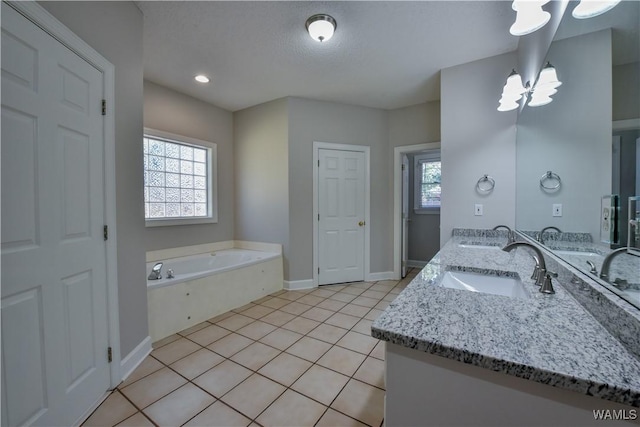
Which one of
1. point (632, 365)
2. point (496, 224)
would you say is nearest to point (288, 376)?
point (632, 365)

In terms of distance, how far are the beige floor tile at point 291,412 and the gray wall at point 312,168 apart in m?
1.99

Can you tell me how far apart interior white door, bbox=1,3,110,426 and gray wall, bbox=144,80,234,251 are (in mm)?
1439

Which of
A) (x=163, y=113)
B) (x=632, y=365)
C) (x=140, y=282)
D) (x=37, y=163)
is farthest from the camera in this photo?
(x=163, y=113)

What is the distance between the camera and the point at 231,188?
3.94 m

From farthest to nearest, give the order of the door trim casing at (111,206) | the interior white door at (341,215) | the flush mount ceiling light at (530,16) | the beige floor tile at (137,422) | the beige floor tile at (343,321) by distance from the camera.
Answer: the interior white door at (341,215), the beige floor tile at (343,321), the door trim casing at (111,206), the beige floor tile at (137,422), the flush mount ceiling light at (530,16)

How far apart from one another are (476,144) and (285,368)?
2.59 meters

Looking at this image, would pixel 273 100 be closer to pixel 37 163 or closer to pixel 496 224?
pixel 37 163

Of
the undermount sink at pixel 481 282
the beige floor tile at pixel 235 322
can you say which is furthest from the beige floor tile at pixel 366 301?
the undermount sink at pixel 481 282

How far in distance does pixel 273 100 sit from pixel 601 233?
3.47 metres

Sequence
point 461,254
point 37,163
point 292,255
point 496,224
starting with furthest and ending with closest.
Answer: point 292,255
point 496,224
point 461,254
point 37,163

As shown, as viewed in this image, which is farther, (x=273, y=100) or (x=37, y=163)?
(x=273, y=100)

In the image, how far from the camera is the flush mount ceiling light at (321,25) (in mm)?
1945

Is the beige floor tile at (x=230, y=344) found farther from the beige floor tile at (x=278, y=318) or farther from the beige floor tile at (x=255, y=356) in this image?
the beige floor tile at (x=278, y=318)

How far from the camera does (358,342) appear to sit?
212 cm
